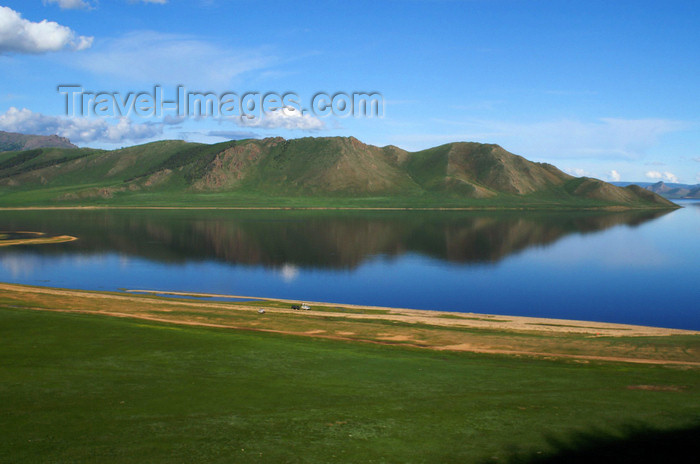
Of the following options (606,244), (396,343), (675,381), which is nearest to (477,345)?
(396,343)

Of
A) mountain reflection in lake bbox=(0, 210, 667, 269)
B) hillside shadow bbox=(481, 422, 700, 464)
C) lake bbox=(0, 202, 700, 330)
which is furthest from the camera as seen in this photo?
mountain reflection in lake bbox=(0, 210, 667, 269)

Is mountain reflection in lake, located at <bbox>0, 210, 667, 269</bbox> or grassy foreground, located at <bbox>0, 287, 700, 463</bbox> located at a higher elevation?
grassy foreground, located at <bbox>0, 287, 700, 463</bbox>

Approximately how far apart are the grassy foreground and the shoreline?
12.5 feet

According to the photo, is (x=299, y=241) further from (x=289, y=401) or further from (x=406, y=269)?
(x=289, y=401)

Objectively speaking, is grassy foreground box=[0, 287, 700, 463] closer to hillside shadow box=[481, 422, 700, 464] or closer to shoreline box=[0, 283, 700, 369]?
hillside shadow box=[481, 422, 700, 464]

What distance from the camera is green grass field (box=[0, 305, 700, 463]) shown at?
1430 centimetres

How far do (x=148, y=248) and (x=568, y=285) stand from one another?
79.3 m

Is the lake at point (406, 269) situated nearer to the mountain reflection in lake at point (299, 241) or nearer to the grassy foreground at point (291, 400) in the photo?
the mountain reflection in lake at point (299, 241)

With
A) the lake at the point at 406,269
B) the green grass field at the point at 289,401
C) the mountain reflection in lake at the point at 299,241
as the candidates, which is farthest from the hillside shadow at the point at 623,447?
the mountain reflection in lake at the point at 299,241

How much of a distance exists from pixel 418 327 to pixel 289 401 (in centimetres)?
2424

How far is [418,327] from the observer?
41.5 meters

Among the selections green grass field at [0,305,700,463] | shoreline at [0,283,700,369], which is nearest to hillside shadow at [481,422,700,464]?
green grass field at [0,305,700,463]

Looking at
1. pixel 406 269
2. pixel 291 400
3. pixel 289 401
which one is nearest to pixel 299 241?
pixel 406 269

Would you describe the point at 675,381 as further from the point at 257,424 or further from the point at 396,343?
the point at 257,424
